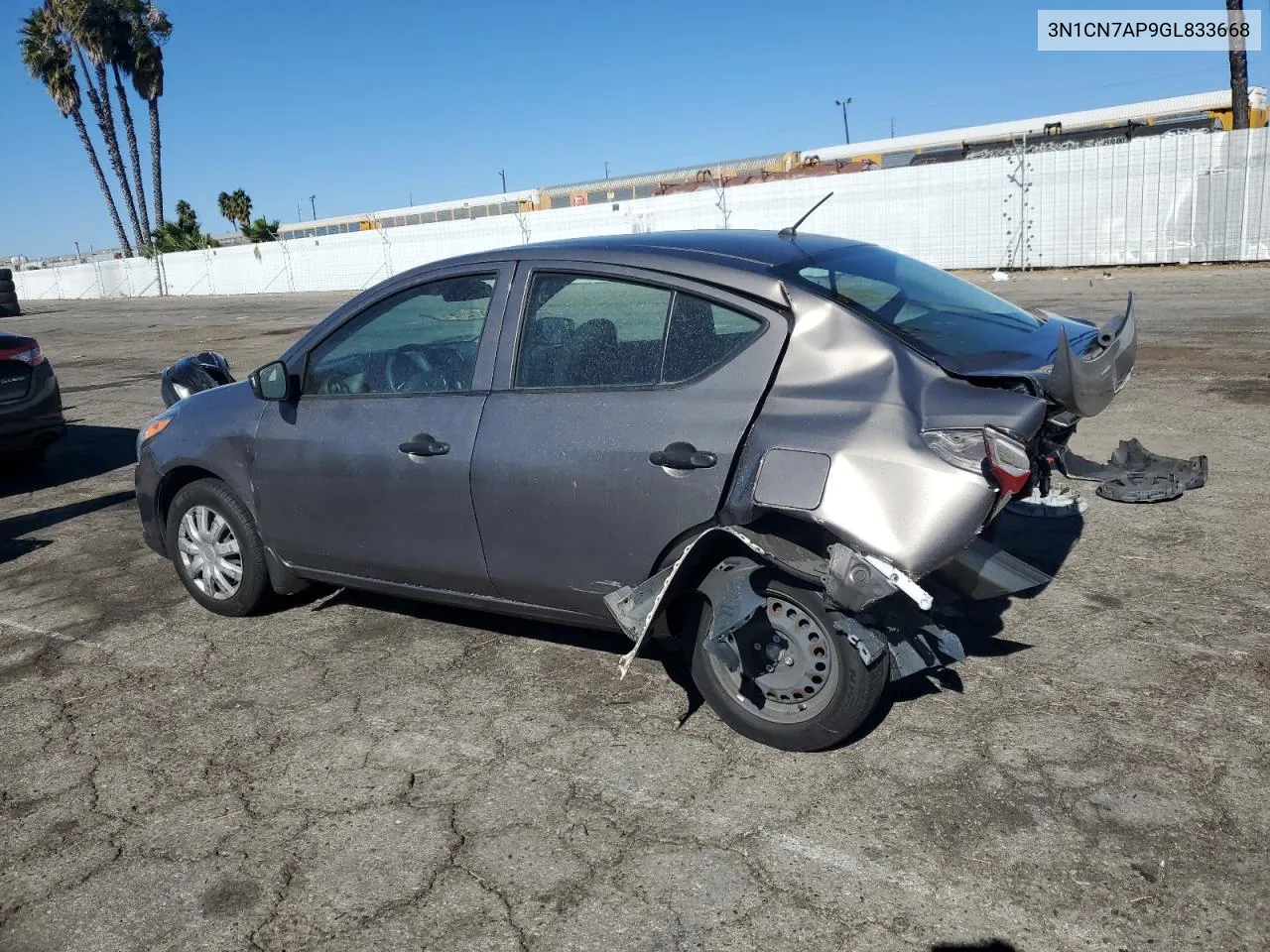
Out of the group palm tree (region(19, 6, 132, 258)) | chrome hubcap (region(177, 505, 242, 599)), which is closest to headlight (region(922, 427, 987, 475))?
chrome hubcap (region(177, 505, 242, 599))

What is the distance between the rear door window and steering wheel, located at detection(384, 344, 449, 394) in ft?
1.46

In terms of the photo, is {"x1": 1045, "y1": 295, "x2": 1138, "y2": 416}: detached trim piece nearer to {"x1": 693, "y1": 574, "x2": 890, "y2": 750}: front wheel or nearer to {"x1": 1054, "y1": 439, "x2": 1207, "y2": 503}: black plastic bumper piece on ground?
{"x1": 693, "y1": 574, "x2": 890, "y2": 750}: front wheel

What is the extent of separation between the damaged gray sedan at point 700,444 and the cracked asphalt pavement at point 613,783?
0.34m

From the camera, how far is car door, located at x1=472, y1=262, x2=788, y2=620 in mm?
3545

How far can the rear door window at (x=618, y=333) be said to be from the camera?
11.9 ft

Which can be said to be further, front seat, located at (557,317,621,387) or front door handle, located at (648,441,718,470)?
front seat, located at (557,317,621,387)

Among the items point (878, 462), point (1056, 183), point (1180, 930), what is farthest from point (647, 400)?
point (1056, 183)

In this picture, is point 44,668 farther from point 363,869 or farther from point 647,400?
point 647,400

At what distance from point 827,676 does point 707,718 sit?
0.58 meters

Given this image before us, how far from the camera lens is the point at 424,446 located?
414cm

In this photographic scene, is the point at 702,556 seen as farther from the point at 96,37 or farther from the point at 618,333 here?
the point at 96,37

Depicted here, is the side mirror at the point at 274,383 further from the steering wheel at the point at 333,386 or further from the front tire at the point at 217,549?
the front tire at the point at 217,549

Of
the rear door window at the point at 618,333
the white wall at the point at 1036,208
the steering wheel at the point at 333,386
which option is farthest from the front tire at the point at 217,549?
the white wall at the point at 1036,208

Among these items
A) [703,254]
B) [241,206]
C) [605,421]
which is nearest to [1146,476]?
[703,254]
